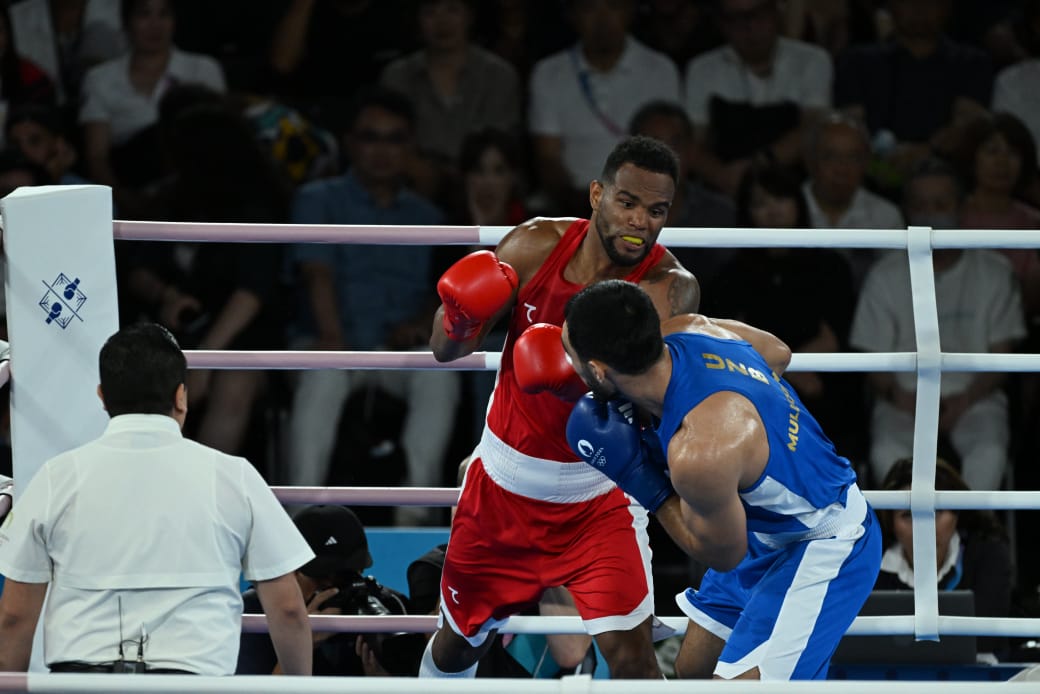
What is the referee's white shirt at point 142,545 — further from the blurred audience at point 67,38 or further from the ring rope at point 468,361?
the blurred audience at point 67,38

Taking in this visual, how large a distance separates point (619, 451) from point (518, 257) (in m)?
0.59

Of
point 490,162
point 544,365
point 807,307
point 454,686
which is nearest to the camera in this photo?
point 454,686

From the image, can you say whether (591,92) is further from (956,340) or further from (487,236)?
(487,236)

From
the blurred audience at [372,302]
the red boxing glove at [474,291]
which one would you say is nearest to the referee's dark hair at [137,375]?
the red boxing glove at [474,291]

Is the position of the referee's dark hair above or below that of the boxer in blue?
above

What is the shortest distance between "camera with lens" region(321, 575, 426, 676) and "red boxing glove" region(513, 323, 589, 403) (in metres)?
0.90

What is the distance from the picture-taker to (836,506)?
2.85 meters

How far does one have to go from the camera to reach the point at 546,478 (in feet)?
9.84

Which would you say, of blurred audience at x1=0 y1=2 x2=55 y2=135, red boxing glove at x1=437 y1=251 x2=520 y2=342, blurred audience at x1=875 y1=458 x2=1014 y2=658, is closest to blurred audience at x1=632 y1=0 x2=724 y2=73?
blurred audience at x1=875 y1=458 x2=1014 y2=658

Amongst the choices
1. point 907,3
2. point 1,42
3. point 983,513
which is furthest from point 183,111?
point 983,513

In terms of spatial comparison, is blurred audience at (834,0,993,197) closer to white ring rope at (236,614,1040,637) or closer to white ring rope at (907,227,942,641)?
white ring rope at (907,227,942,641)

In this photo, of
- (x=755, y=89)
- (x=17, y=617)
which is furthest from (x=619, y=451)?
(x=755, y=89)

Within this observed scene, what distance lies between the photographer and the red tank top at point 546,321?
299 cm

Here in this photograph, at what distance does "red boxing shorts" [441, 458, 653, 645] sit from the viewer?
9.90 feet
